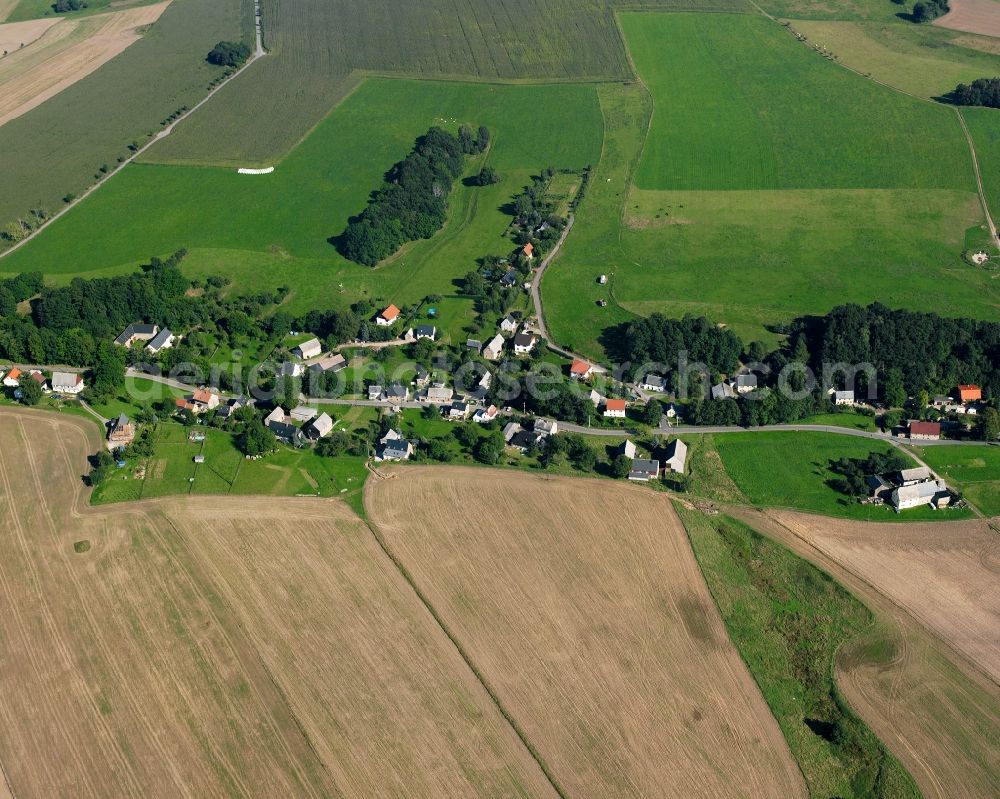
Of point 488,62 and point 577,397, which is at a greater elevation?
point 488,62

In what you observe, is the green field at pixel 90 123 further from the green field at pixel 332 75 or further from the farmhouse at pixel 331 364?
the farmhouse at pixel 331 364

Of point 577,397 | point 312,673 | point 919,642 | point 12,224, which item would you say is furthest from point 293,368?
point 919,642

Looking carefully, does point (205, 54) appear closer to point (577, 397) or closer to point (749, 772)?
point (577, 397)

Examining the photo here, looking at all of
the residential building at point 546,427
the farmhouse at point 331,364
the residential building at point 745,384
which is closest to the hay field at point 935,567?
the residential building at point 745,384

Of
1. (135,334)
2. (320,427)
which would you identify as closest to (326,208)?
(135,334)

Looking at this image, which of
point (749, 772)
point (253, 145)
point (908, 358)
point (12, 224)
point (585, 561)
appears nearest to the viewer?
point (749, 772)

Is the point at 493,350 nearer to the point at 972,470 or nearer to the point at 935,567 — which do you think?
the point at 935,567
